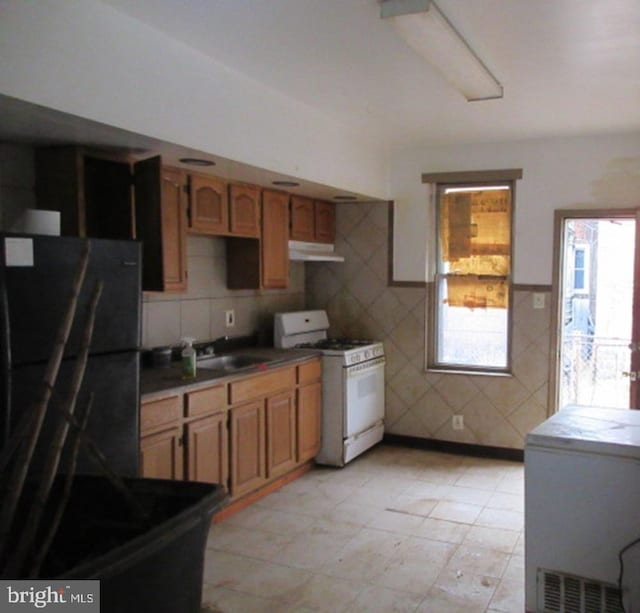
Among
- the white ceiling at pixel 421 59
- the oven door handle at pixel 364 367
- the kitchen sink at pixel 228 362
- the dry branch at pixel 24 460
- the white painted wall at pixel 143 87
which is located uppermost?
the white ceiling at pixel 421 59

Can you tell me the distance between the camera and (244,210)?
13.7ft

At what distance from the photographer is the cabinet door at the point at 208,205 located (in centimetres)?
370

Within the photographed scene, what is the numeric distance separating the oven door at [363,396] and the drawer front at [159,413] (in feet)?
5.38

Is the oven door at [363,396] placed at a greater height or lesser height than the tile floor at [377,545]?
greater

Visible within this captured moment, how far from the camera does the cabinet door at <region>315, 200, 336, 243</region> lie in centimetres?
510

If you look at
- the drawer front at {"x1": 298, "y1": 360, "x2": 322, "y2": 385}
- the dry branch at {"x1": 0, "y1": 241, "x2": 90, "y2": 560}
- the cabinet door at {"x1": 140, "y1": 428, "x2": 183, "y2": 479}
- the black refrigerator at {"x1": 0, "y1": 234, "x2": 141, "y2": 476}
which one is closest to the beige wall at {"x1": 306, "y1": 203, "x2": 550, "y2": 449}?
the drawer front at {"x1": 298, "y1": 360, "x2": 322, "y2": 385}

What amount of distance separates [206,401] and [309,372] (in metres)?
1.15

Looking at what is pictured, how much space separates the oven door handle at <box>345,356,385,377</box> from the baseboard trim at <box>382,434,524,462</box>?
65cm

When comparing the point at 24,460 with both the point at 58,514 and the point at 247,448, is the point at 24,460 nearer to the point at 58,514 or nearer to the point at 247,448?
the point at 58,514

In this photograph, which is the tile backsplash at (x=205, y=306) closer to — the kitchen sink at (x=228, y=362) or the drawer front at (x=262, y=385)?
the kitchen sink at (x=228, y=362)

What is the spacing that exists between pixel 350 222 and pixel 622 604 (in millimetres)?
3687

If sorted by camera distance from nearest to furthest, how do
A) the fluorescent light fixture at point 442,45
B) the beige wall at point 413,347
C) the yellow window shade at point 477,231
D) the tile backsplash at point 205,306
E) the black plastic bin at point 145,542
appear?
1. the black plastic bin at point 145,542
2. the fluorescent light fixture at point 442,45
3. the tile backsplash at point 205,306
4. the beige wall at point 413,347
5. the yellow window shade at point 477,231

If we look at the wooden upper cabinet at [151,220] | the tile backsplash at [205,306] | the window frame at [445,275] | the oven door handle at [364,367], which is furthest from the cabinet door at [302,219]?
the wooden upper cabinet at [151,220]

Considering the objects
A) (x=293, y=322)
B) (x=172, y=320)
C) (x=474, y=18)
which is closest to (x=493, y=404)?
(x=293, y=322)
